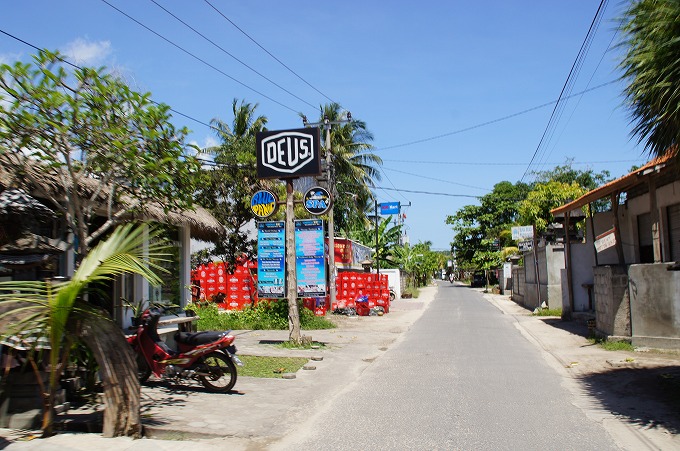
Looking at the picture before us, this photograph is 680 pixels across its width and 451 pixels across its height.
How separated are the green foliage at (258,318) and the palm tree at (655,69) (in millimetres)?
12671

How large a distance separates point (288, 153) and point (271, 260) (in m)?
3.53

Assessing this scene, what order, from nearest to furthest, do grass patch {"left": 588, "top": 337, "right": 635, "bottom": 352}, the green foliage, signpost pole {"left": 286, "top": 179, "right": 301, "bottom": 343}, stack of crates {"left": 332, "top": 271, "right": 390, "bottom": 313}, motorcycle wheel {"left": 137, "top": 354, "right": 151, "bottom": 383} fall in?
motorcycle wheel {"left": 137, "top": 354, "right": 151, "bottom": 383} < grass patch {"left": 588, "top": 337, "right": 635, "bottom": 352} < signpost pole {"left": 286, "top": 179, "right": 301, "bottom": 343} < the green foliage < stack of crates {"left": 332, "top": 271, "right": 390, "bottom": 313}

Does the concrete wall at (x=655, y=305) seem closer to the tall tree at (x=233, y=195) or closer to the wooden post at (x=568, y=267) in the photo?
the wooden post at (x=568, y=267)

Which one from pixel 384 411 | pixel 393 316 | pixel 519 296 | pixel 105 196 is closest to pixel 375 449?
pixel 384 411

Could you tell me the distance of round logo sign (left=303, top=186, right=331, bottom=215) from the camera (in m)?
15.9

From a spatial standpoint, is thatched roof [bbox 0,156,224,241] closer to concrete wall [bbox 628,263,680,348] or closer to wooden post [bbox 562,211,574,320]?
concrete wall [bbox 628,263,680,348]

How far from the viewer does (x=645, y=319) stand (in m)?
12.4

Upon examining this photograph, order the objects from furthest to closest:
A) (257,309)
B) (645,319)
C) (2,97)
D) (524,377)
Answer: (257,309) < (645,319) < (524,377) < (2,97)

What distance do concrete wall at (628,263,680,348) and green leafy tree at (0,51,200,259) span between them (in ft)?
32.2

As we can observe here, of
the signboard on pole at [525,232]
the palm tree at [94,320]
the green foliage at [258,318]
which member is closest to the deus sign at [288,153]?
the green foliage at [258,318]

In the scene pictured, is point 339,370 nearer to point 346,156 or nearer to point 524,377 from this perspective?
point 524,377

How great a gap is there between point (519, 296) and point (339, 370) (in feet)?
79.8

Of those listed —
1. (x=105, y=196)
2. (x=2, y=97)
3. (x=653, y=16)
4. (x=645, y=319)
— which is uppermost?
(x=653, y=16)

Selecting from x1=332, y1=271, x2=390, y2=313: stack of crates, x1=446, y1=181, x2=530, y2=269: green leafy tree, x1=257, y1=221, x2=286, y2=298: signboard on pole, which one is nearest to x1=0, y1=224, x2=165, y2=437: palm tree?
x1=257, y1=221, x2=286, y2=298: signboard on pole
